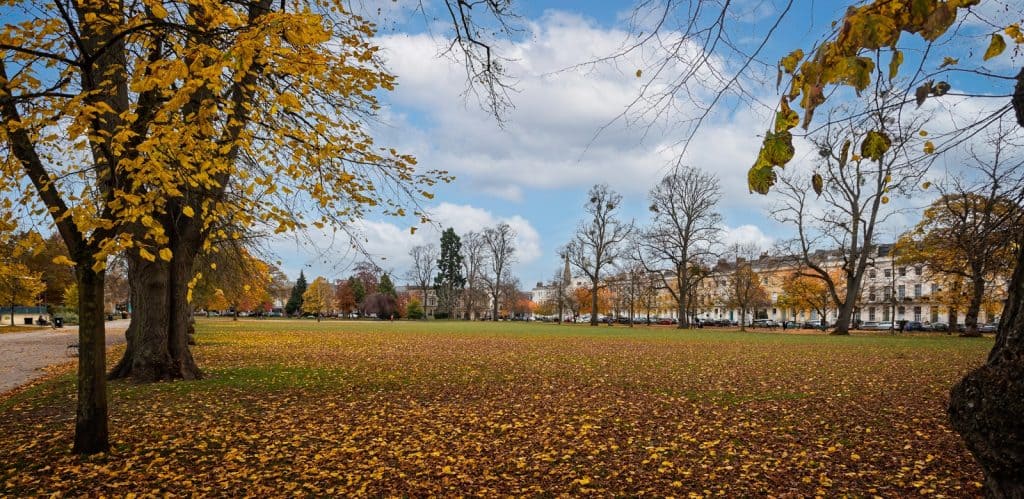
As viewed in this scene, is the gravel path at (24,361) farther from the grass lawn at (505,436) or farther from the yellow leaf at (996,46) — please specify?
the yellow leaf at (996,46)

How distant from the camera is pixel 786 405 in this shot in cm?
807

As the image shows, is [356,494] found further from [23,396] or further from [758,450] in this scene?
[23,396]

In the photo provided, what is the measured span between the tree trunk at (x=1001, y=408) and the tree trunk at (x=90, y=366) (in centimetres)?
685

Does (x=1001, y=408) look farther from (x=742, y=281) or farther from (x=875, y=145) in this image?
(x=742, y=281)

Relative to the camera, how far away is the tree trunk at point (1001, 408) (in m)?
2.33

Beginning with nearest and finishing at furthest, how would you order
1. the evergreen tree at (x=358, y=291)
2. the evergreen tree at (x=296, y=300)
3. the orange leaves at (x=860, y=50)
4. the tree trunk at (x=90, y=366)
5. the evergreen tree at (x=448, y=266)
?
1. the orange leaves at (x=860, y=50)
2. the tree trunk at (x=90, y=366)
3. the evergreen tree at (x=448, y=266)
4. the evergreen tree at (x=358, y=291)
5. the evergreen tree at (x=296, y=300)

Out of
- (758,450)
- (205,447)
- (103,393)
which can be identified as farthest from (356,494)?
(758,450)

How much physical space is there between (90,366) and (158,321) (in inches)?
222

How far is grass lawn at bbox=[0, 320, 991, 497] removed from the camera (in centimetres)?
475

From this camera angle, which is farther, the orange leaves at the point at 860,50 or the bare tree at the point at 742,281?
the bare tree at the point at 742,281

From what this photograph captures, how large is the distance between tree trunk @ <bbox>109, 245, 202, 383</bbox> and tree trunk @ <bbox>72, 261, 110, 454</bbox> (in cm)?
526

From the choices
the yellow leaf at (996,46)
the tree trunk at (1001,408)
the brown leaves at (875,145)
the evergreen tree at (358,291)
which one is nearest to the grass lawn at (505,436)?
the tree trunk at (1001,408)

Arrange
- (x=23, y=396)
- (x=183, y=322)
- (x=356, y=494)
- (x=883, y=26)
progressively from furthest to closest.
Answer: (x=183, y=322) → (x=23, y=396) → (x=356, y=494) → (x=883, y=26)

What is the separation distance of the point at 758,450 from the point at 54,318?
4873 cm
